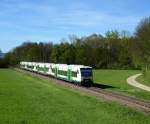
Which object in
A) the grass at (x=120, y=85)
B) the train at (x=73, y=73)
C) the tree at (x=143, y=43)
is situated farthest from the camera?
the tree at (x=143, y=43)

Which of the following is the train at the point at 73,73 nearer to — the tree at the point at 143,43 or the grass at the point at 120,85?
the grass at the point at 120,85

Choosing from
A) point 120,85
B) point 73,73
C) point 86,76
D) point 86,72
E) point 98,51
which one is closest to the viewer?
point 86,76

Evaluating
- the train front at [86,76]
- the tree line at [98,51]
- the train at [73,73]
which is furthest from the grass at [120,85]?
the tree line at [98,51]

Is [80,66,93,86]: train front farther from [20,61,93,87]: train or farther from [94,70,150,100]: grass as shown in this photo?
[94,70,150,100]: grass

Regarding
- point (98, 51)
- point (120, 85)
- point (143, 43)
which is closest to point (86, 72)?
point (120, 85)

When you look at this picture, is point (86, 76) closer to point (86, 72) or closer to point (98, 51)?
point (86, 72)

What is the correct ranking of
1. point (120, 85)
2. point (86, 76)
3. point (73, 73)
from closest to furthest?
point (86, 76) < point (73, 73) < point (120, 85)

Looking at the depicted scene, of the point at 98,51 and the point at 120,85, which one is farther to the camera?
the point at 98,51

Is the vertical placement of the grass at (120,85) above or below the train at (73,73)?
below

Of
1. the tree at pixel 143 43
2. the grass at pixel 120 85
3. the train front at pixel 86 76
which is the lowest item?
the grass at pixel 120 85

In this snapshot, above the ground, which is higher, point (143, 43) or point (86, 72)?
point (143, 43)

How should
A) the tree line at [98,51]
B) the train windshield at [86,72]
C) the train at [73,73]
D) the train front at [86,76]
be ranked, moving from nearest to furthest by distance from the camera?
1. the train front at [86,76]
2. the train at [73,73]
3. the train windshield at [86,72]
4. the tree line at [98,51]

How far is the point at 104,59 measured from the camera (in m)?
154

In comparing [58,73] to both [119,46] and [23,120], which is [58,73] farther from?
[119,46]
